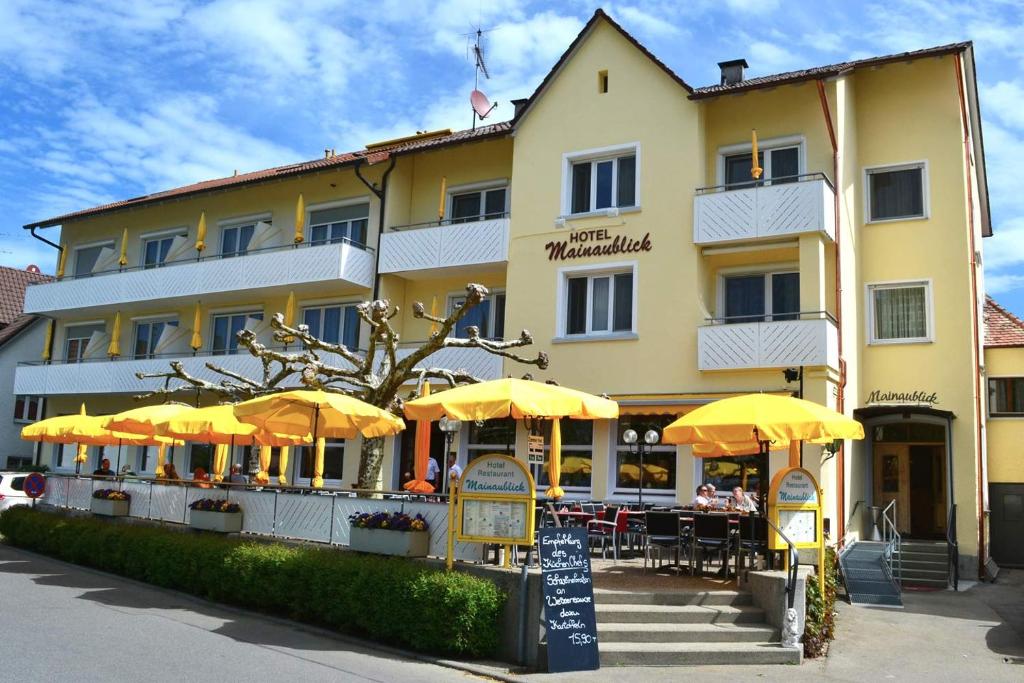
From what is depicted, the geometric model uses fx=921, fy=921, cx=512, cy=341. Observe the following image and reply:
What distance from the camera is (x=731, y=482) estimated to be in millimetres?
18984

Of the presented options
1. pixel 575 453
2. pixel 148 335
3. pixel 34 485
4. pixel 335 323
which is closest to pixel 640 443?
pixel 575 453

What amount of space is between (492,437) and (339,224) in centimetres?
815

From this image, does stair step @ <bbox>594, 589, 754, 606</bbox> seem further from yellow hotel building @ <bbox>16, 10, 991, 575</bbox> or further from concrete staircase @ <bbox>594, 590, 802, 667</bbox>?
yellow hotel building @ <bbox>16, 10, 991, 575</bbox>

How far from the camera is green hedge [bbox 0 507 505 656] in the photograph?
10711 mm

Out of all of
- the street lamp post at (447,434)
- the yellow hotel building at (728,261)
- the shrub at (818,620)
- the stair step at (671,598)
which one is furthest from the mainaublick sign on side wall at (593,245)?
the stair step at (671,598)

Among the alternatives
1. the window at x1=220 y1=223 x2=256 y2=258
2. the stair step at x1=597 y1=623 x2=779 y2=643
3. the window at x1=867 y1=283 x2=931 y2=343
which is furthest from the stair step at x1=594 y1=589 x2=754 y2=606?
the window at x1=220 y1=223 x2=256 y2=258

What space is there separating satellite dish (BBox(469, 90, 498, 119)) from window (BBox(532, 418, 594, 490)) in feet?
37.8

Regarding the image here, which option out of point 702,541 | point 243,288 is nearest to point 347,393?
point 702,541

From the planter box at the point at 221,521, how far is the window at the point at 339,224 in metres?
11.0

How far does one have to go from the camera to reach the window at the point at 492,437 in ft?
72.3

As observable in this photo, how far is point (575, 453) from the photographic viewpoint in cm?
2069

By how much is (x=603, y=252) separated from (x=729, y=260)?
9.06ft

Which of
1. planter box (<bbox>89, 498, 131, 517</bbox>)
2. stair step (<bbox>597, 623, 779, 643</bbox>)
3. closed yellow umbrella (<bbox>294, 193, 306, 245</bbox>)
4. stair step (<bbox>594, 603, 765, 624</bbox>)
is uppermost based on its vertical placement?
closed yellow umbrella (<bbox>294, 193, 306, 245</bbox>)

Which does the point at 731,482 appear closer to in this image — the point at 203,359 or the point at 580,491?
the point at 580,491
